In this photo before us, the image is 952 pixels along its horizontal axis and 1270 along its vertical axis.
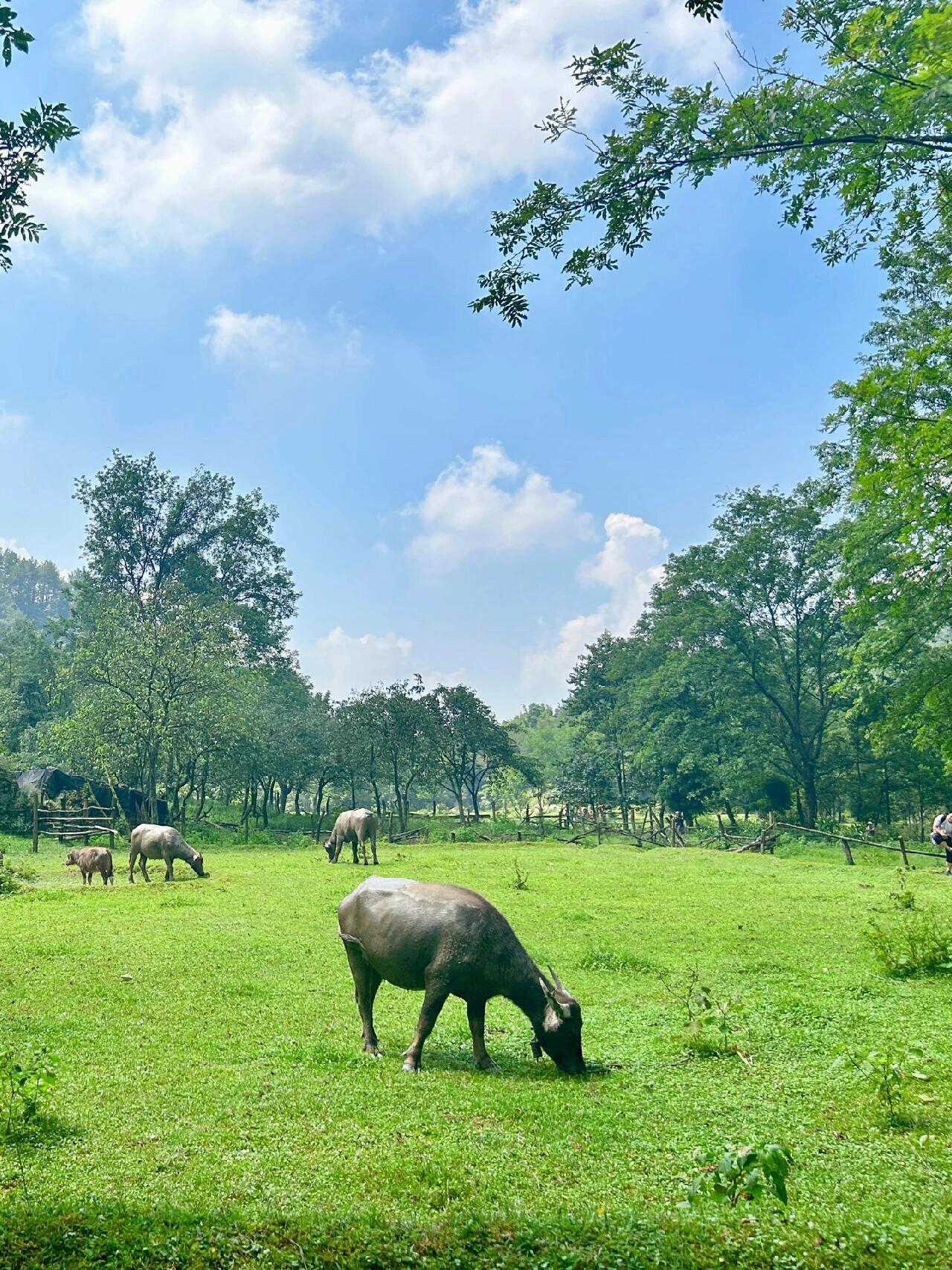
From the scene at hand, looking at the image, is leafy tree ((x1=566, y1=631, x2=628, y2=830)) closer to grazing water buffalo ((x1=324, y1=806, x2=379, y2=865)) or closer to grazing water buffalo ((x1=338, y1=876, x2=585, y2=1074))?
grazing water buffalo ((x1=324, y1=806, x2=379, y2=865))

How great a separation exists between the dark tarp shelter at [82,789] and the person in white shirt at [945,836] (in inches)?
1325

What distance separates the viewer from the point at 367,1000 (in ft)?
27.0

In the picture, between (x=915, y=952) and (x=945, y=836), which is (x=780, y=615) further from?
(x=915, y=952)

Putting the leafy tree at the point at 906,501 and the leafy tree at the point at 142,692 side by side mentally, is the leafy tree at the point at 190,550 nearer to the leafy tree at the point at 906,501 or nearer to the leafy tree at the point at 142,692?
the leafy tree at the point at 142,692

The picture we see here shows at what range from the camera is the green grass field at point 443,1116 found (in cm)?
444

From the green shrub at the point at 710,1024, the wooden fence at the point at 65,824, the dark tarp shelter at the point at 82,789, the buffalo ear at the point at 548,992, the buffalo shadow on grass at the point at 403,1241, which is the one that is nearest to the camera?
the buffalo shadow on grass at the point at 403,1241

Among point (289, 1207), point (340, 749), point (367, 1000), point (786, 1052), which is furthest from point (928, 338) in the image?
point (340, 749)

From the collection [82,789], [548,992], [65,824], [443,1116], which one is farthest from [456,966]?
[82,789]

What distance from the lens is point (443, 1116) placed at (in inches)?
246

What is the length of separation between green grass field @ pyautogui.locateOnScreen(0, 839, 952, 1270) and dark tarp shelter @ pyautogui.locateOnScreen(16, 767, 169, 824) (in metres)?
26.6

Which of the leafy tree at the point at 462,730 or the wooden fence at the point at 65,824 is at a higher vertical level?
the leafy tree at the point at 462,730

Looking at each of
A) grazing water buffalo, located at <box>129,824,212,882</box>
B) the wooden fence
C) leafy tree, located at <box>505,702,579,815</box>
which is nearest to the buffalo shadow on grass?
grazing water buffalo, located at <box>129,824,212,882</box>

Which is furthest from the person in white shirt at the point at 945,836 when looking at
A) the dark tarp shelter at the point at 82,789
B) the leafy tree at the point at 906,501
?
the dark tarp shelter at the point at 82,789

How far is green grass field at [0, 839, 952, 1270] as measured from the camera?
4438mm
